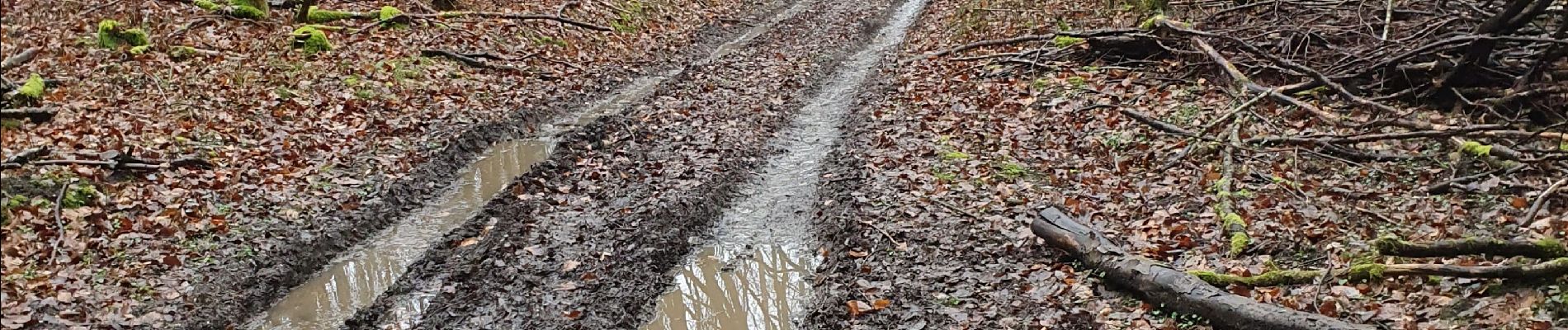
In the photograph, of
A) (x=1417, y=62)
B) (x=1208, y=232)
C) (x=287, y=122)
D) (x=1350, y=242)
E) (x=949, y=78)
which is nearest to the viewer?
(x=1350, y=242)

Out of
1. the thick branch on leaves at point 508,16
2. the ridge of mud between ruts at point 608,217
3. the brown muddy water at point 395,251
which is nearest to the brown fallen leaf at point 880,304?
the ridge of mud between ruts at point 608,217

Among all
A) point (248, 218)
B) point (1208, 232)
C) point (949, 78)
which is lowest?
point (949, 78)

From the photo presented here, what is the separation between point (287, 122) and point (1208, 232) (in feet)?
29.7

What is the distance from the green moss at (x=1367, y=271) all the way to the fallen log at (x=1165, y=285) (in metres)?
0.76

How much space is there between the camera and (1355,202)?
681cm

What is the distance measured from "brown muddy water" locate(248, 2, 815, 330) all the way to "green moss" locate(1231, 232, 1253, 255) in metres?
3.22

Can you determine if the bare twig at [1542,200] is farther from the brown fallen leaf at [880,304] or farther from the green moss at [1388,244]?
the brown fallen leaf at [880,304]

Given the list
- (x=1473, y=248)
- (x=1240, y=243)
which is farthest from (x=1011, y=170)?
(x=1473, y=248)

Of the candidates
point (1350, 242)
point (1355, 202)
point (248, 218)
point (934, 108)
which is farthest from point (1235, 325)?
point (248, 218)

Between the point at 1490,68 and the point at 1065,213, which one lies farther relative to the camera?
the point at 1490,68

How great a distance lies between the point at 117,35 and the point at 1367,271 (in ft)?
42.7

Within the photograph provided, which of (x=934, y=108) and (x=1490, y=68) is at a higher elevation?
(x=1490, y=68)

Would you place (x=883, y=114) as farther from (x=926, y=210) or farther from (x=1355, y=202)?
(x=1355, y=202)

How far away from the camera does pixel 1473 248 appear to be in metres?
5.37
